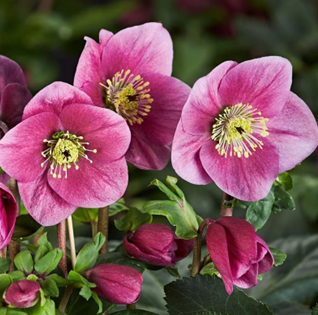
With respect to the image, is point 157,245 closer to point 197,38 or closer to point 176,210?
point 176,210

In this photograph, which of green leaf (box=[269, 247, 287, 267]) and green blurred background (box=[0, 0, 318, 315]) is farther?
green blurred background (box=[0, 0, 318, 315])

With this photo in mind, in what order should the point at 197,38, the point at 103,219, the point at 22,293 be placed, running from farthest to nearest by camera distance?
the point at 197,38
the point at 103,219
the point at 22,293

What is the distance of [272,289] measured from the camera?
79 centimetres

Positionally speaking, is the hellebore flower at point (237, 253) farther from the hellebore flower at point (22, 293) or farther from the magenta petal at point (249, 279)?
the hellebore flower at point (22, 293)

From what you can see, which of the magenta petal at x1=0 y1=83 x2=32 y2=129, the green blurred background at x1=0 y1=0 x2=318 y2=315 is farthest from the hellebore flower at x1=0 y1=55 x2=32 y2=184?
the green blurred background at x1=0 y1=0 x2=318 y2=315

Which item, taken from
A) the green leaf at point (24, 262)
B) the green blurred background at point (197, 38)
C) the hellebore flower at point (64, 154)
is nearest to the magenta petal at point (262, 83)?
the hellebore flower at point (64, 154)

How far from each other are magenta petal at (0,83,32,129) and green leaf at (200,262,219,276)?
22 cm

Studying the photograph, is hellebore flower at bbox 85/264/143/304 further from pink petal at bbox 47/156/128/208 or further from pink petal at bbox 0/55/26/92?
pink petal at bbox 0/55/26/92

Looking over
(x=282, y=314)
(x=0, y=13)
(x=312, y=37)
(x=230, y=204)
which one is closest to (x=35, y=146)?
(x=230, y=204)

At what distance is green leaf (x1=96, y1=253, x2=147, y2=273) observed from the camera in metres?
0.55

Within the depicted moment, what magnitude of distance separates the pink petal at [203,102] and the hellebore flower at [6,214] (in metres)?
0.16

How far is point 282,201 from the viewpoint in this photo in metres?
0.56

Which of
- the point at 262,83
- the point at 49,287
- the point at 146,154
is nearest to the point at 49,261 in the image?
the point at 49,287

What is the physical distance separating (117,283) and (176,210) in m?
0.08
